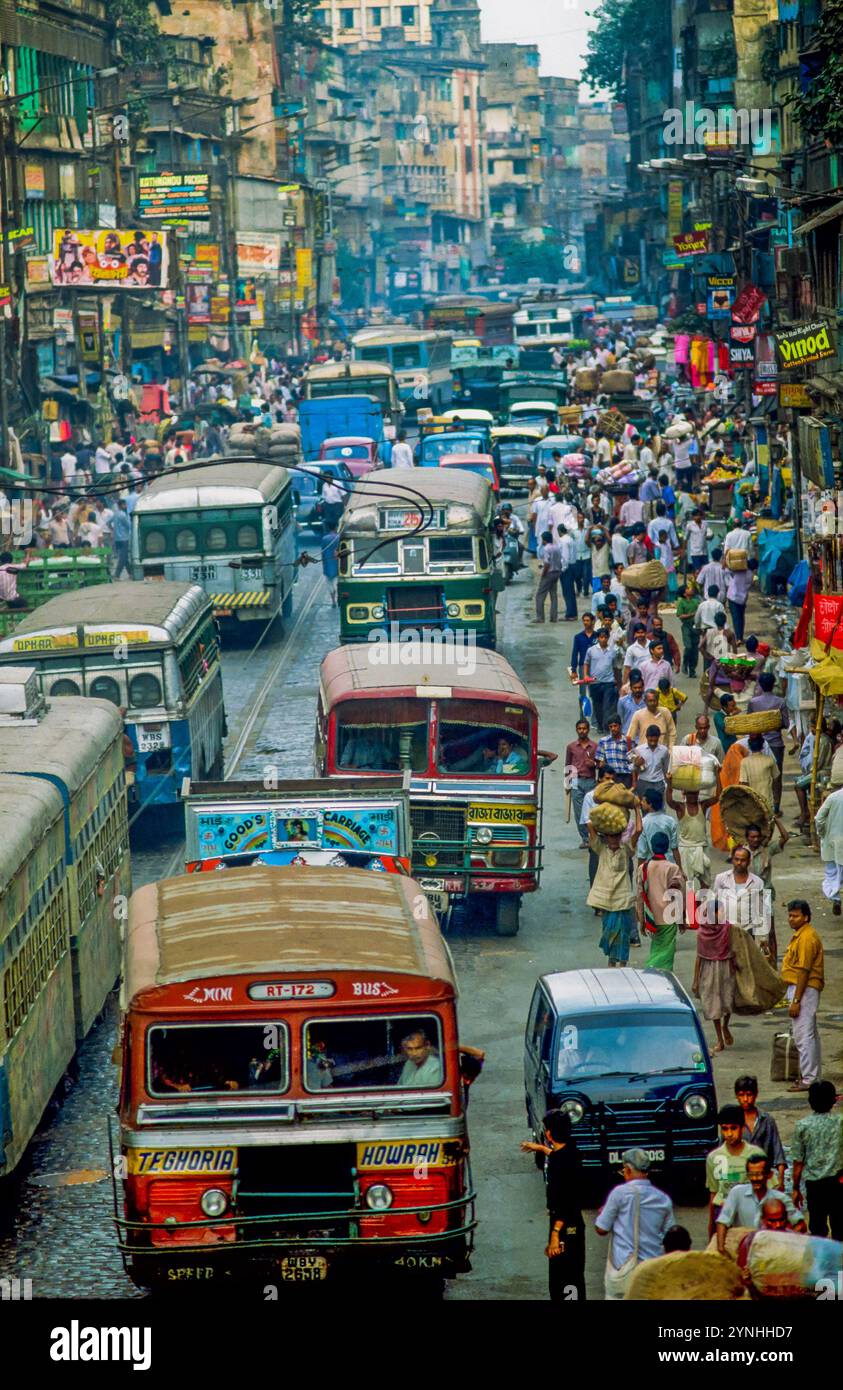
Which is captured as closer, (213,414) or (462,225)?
(213,414)

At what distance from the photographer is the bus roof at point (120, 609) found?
2409 centimetres

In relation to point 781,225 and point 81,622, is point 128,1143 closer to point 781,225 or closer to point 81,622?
point 81,622

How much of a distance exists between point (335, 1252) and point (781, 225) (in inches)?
1515

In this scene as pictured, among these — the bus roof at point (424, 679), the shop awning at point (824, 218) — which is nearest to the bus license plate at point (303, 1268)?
the bus roof at point (424, 679)

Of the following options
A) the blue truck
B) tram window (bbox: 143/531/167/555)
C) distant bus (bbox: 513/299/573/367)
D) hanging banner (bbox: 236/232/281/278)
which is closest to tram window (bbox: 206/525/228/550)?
tram window (bbox: 143/531/167/555)

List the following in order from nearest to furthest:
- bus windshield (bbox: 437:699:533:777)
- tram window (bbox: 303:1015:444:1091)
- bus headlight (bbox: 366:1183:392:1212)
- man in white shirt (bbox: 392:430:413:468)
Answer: bus headlight (bbox: 366:1183:392:1212), tram window (bbox: 303:1015:444:1091), bus windshield (bbox: 437:699:533:777), man in white shirt (bbox: 392:430:413:468)

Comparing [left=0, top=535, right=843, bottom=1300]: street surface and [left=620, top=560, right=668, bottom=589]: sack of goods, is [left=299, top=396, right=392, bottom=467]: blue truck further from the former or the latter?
[left=0, top=535, right=843, bottom=1300]: street surface

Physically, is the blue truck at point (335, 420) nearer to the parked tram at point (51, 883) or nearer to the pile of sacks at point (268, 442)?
the pile of sacks at point (268, 442)

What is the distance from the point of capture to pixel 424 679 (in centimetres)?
2088

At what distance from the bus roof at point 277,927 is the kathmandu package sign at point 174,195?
4911 cm

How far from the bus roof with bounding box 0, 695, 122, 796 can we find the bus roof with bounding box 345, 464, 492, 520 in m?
10.5

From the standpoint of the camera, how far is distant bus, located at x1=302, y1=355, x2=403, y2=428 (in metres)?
56.7

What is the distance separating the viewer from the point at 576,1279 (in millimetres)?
12086
